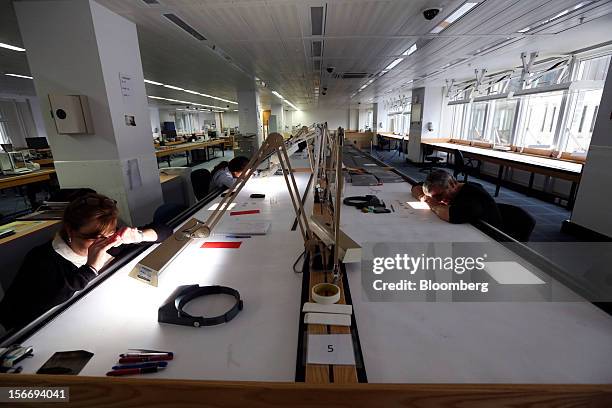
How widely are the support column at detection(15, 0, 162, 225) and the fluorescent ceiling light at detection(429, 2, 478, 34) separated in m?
3.52

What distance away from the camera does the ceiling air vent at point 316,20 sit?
9.63 ft

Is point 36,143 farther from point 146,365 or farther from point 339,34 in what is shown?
point 146,365

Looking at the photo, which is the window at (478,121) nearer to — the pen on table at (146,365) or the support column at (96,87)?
the support column at (96,87)

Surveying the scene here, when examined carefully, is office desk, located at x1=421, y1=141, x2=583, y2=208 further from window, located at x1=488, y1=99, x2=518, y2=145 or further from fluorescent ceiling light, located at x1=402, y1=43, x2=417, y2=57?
fluorescent ceiling light, located at x1=402, y1=43, x2=417, y2=57

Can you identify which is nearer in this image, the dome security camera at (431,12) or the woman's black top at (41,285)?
the woman's black top at (41,285)

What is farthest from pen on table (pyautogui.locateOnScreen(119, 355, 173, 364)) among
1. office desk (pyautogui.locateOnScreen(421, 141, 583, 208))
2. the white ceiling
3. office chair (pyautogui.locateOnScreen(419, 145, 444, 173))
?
office chair (pyautogui.locateOnScreen(419, 145, 444, 173))

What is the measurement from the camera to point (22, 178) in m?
4.04

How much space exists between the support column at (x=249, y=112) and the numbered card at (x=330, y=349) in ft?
26.7

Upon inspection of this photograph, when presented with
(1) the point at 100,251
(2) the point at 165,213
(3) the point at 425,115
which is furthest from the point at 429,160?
(1) the point at 100,251

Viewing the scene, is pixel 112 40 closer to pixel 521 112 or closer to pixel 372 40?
pixel 372 40

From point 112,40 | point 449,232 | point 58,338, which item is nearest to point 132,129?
point 112,40

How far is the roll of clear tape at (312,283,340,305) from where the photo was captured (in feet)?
3.21

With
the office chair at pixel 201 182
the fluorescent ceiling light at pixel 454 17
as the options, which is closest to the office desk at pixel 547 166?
the fluorescent ceiling light at pixel 454 17

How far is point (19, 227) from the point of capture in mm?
2162
